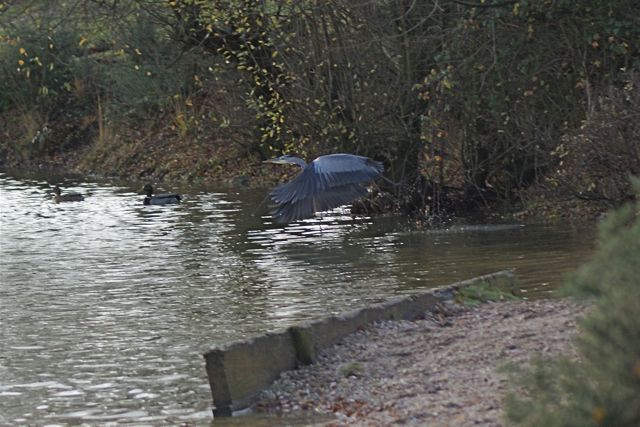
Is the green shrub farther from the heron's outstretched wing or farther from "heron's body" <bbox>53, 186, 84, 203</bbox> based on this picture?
"heron's body" <bbox>53, 186, 84, 203</bbox>

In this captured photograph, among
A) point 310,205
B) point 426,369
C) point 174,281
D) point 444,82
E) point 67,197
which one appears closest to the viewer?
point 426,369

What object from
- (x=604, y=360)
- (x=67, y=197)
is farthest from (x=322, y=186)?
(x=604, y=360)

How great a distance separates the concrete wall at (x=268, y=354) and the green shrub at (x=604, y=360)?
3.21 m

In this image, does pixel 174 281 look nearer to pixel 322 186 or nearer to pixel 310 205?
pixel 310 205

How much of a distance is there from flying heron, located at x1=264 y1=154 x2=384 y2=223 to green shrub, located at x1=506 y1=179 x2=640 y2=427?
1027 centimetres

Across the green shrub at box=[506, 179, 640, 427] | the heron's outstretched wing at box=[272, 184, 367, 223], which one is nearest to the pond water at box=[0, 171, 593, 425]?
the heron's outstretched wing at box=[272, 184, 367, 223]

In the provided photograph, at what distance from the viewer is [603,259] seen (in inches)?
202

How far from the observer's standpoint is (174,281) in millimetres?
14508

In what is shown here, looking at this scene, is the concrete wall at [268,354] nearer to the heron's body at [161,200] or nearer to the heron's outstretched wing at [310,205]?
the heron's outstretched wing at [310,205]

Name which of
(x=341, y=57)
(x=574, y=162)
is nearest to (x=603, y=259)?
(x=574, y=162)

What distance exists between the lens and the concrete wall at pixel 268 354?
320 inches

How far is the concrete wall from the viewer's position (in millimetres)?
8141

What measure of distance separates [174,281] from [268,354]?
20.3 feet

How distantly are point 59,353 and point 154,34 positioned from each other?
63.2 feet
